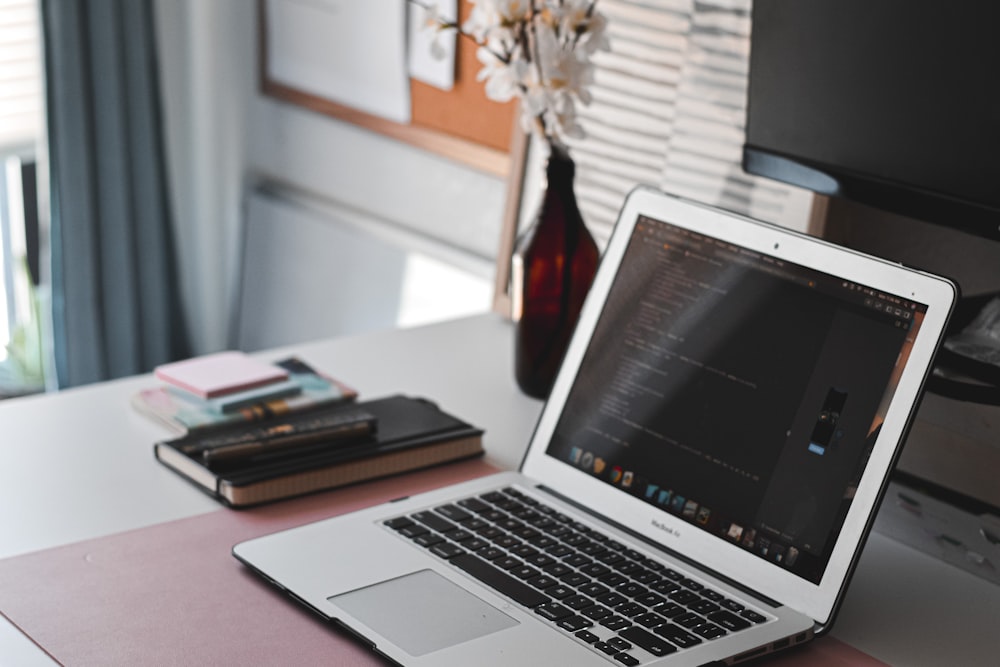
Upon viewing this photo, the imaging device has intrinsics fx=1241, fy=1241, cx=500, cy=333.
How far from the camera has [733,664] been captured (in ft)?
2.56

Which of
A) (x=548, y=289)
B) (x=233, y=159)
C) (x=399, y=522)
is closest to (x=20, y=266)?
(x=233, y=159)

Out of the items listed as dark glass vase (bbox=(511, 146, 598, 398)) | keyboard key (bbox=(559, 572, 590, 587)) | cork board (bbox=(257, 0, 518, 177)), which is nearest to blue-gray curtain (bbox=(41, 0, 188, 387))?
cork board (bbox=(257, 0, 518, 177))

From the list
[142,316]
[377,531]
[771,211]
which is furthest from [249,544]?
[142,316]

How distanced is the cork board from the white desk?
0.47m

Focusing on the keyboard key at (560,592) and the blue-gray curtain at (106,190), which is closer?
the keyboard key at (560,592)

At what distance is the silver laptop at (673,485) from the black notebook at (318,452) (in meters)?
0.07

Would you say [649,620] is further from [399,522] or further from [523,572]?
[399,522]

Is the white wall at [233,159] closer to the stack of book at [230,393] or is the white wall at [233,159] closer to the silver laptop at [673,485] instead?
the stack of book at [230,393]

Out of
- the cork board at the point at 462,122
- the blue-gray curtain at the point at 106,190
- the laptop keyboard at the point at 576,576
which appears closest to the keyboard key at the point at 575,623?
the laptop keyboard at the point at 576,576

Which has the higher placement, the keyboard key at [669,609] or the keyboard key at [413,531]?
the keyboard key at [669,609]

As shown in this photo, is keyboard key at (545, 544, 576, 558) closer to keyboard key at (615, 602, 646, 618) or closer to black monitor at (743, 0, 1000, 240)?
keyboard key at (615, 602, 646, 618)

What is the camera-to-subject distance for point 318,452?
40.1 inches

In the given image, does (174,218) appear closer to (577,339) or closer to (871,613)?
(577,339)

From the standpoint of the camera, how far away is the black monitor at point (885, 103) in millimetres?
878
